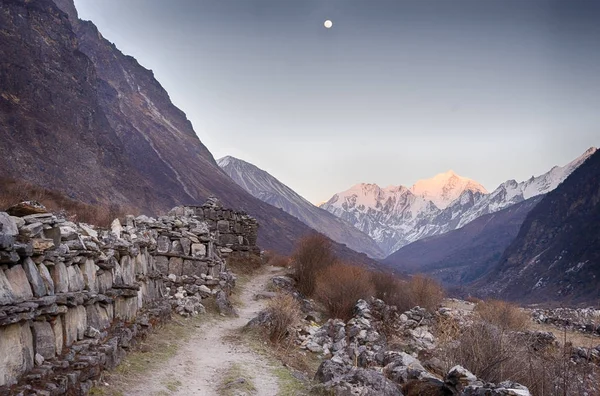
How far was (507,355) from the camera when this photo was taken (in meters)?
8.36

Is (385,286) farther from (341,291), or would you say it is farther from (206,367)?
(206,367)

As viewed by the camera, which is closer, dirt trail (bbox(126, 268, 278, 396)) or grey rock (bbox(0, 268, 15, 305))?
grey rock (bbox(0, 268, 15, 305))

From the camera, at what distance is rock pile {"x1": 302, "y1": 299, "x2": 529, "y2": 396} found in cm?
720

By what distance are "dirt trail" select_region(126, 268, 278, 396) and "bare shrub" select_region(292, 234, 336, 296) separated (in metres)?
10.2

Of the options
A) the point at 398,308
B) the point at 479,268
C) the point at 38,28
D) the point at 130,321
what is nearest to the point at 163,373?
the point at 130,321

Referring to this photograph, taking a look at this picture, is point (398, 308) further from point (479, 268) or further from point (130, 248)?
point (479, 268)

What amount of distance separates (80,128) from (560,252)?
268 ft

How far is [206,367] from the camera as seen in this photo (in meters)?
9.88

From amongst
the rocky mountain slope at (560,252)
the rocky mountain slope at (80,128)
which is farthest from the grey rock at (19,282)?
the rocky mountain slope at (560,252)

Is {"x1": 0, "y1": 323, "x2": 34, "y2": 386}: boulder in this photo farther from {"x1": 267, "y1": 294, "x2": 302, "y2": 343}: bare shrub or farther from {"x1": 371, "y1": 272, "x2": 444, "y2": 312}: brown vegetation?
{"x1": 371, "y1": 272, "x2": 444, "y2": 312}: brown vegetation

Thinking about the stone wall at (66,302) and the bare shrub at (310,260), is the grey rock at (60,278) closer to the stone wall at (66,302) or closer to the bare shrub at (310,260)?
the stone wall at (66,302)

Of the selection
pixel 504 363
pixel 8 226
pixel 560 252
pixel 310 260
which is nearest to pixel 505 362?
pixel 504 363

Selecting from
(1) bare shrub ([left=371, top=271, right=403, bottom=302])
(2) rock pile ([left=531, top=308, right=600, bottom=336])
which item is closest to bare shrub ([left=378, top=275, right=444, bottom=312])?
(1) bare shrub ([left=371, top=271, right=403, bottom=302])

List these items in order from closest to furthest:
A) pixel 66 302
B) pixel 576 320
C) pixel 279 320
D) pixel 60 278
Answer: pixel 66 302, pixel 60 278, pixel 279 320, pixel 576 320
